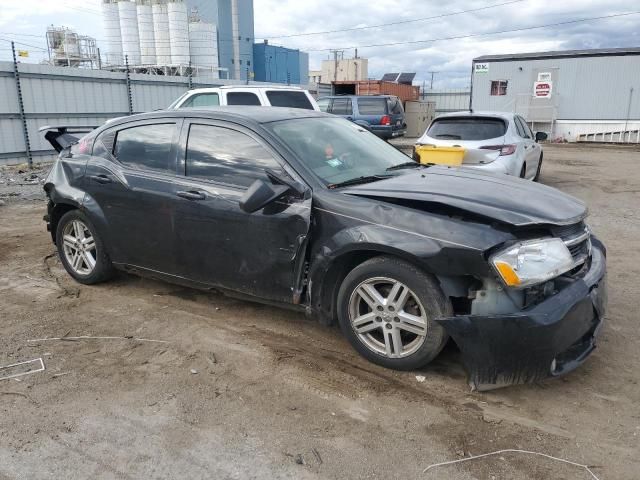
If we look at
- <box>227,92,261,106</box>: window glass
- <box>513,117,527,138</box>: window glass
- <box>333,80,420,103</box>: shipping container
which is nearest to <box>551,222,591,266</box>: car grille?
<box>513,117,527,138</box>: window glass

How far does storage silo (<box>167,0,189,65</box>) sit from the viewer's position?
99.2 ft

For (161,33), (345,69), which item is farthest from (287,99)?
(345,69)

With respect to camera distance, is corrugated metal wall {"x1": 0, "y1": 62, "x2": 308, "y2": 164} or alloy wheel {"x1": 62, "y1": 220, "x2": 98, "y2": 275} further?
corrugated metal wall {"x1": 0, "y1": 62, "x2": 308, "y2": 164}

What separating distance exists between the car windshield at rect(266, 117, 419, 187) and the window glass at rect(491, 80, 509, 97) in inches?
994

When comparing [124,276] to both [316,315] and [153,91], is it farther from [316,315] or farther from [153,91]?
[153,91]

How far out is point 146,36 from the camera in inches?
1212

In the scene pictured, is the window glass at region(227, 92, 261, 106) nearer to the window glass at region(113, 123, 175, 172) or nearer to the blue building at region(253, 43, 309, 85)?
the window glass at region(113, 123, 175, 172)

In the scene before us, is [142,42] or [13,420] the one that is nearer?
[13,420]

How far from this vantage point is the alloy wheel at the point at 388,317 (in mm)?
3252

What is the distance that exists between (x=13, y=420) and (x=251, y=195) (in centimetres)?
187

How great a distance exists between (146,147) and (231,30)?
3737 centimetres

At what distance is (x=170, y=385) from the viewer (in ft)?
10.9

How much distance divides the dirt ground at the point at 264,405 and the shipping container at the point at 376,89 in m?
24.6

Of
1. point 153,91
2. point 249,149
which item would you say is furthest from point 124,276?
point 153,91
